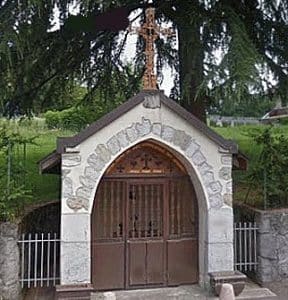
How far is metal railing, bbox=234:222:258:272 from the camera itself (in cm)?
889

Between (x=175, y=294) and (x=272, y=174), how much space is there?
3.02 metres

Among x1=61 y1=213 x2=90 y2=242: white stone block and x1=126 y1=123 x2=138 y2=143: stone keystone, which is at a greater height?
x1=126 y1=123 x2=138 y2=143: stone keystone

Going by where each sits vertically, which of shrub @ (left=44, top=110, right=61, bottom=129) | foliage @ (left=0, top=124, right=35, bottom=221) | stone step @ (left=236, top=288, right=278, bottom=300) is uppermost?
shrub @ (left=44, top=110, right=61, bottom=129)

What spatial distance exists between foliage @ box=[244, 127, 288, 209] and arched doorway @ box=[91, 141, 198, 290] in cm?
164

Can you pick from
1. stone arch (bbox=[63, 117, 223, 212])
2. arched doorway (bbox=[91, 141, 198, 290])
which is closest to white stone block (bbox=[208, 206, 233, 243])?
stone arch (bbox=[63, 117, 223, 212])

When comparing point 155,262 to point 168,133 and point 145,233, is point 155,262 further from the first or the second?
point 168,133

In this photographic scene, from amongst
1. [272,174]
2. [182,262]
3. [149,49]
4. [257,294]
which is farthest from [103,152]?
[272,174]

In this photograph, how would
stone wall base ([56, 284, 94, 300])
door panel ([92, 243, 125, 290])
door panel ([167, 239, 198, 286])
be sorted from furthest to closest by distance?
door panel ([167, 239, 198, 286]), door panel ([92, 243, 125, 290]), stone wall base ([56, 284, 94, 300])

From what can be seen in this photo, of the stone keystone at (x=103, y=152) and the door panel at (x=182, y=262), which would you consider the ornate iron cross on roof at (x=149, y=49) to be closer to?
the stone keystone at (x=103, y=152)

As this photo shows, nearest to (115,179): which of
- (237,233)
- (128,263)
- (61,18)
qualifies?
(128,263)

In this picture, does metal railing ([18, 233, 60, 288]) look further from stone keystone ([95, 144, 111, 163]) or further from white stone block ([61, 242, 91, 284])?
stone keystone ([95, 144, 111, 163])

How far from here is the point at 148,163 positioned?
8320 millimetres

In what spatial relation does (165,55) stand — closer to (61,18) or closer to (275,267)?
(61,18)

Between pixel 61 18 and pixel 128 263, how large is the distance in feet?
16.9
